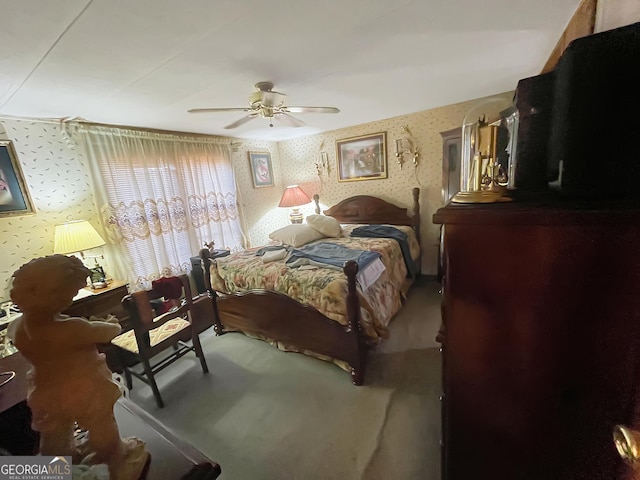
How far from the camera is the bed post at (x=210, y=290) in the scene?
2.44 meters

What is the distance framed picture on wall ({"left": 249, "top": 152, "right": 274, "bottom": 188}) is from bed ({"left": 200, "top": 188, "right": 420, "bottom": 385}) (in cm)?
171

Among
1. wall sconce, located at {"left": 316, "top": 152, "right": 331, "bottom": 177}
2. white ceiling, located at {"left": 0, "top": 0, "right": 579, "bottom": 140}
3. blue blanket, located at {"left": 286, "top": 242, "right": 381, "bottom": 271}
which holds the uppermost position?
white ceiling, located at {"left": 0, "top": 0, "right": 579, "bottom": 140}

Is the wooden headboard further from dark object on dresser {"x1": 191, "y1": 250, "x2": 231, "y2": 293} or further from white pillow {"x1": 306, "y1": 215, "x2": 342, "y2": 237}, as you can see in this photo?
dark object on dresser {"x1": 191, "y1": 250, "x2": 231, "y2": 293}

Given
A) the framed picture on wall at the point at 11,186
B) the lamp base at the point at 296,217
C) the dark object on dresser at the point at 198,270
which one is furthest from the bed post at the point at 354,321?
the framed picture on wall at the point at 11,186

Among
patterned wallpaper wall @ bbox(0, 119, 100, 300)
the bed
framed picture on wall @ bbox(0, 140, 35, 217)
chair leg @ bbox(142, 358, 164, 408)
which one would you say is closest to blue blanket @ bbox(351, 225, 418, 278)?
the bed

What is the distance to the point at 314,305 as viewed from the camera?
6.36ft

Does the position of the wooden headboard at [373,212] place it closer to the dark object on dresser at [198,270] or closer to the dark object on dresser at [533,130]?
the dark object on dresser at [198,270]

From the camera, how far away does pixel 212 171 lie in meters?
3.47

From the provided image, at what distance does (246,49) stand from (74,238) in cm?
216

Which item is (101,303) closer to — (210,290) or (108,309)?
(108,309)

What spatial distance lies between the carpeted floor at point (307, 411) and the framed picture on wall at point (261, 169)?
2700 mm

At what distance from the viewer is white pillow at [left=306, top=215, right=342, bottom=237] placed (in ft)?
10.5

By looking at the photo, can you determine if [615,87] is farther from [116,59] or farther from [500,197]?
[116,59]

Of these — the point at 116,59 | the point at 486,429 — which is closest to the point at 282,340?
the point at 486,429
